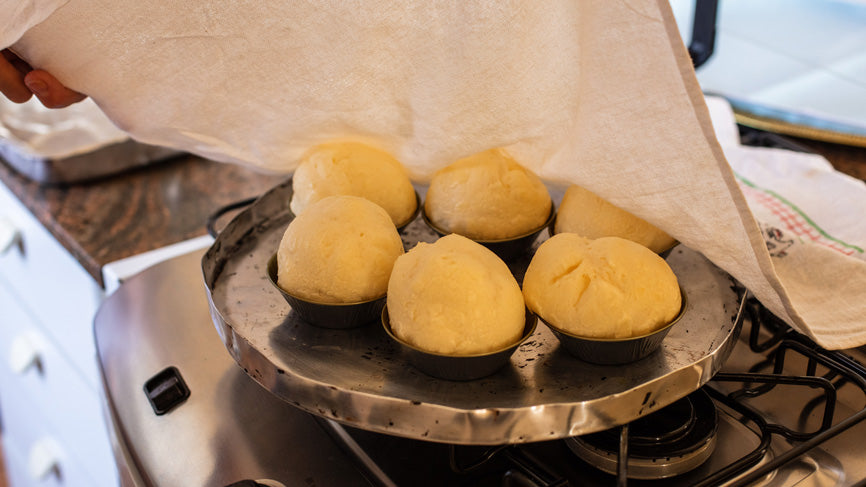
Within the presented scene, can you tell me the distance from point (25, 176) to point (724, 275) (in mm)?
1294

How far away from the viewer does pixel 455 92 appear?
2.19ft

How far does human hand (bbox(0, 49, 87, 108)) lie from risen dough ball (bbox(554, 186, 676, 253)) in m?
0.54

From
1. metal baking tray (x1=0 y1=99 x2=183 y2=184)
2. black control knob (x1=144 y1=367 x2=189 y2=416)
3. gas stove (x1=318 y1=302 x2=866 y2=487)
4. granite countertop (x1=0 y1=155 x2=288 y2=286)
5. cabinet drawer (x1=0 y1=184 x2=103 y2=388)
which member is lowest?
cabinet drawer (x1=0 y1=184 x2=103 y2=388)

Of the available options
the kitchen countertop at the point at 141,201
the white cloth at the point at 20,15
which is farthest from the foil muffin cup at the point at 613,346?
the kitchen countertop at the point at 141,201

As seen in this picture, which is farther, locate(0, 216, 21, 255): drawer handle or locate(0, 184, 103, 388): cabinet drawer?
locate(0, 216, 21, 255): drawer handle

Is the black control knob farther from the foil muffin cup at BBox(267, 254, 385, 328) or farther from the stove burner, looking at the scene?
the stove burner

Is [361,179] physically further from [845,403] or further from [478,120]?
[845,403]

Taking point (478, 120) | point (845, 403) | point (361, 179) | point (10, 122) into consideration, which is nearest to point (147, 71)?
point (361, 179)

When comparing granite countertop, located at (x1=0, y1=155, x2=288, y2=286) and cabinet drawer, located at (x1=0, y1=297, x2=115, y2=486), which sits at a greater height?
granite countertop, located at (x1=0, y1=155, x2=288, y2=286)

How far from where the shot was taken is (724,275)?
703 millimetres

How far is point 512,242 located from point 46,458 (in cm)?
134

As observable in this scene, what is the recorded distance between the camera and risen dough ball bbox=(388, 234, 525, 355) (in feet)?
1.84

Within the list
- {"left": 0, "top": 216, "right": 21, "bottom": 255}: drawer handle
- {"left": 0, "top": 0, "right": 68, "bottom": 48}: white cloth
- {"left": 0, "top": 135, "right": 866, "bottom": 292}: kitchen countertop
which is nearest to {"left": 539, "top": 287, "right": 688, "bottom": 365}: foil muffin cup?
{"left": 0, "top": 0, "right": 68, "bottom": 48}: white cloth

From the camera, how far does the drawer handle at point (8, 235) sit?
143 cm
